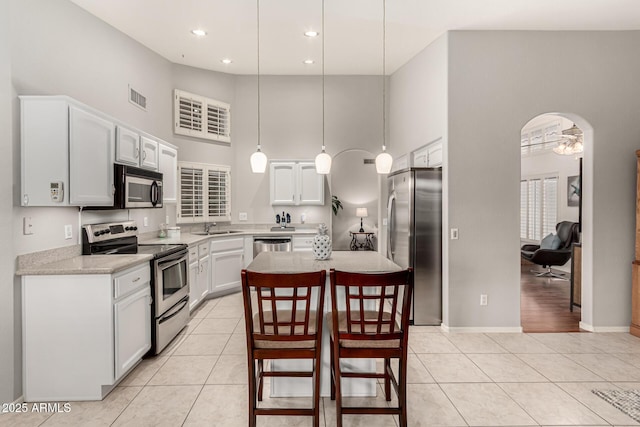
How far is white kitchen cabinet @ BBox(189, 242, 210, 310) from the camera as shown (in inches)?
179

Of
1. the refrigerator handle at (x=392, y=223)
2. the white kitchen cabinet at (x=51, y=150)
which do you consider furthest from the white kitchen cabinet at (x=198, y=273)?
the refrigerator handle at (x=392, y=223)

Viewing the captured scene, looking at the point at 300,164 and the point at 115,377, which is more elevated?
the point at 300,164

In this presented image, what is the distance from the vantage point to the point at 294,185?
6.21m

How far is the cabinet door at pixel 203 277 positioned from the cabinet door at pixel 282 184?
1.60m

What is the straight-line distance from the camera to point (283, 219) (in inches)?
248

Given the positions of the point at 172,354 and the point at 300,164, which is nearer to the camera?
the point at 172,354

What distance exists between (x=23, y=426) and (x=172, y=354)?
125 centimetres

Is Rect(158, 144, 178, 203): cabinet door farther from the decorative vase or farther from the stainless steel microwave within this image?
the decorative vase

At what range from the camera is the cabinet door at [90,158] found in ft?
8.95

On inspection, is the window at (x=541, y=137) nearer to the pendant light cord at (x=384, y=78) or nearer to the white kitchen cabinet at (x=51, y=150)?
the pendant light cord at (x=384, y=78)

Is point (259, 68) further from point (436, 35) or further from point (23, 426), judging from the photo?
point (23, 426)

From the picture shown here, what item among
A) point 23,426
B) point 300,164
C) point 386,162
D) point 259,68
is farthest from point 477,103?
point 23,426

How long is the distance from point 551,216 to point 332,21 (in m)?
6.13

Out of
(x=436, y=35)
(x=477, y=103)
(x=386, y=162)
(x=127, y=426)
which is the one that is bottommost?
(x=127, y=426)
